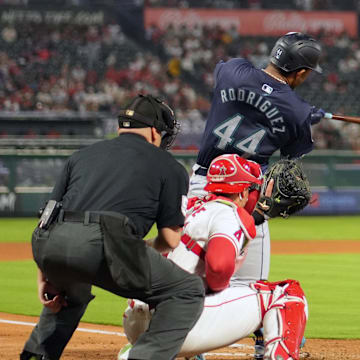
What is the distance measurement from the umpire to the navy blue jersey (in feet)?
4.64

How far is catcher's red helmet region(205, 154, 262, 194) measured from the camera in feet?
15.7

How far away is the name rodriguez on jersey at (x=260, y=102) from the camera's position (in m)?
5.86

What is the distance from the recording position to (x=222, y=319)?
15.0ft

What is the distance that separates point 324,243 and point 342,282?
5249 mm

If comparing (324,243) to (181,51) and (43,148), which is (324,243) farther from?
(181,51)

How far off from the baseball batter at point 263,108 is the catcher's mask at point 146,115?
1.34 metres

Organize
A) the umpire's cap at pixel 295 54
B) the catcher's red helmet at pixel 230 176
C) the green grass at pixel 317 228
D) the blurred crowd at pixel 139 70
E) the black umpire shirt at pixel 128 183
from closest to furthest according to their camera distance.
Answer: the black umpire shirt at pixel 128 183, the catcher's red helmet at pixel 230 176, the umpire's cap at pixel 295 54, the green grass at pixel 317 228, the blurred crowd at pixel 139 70

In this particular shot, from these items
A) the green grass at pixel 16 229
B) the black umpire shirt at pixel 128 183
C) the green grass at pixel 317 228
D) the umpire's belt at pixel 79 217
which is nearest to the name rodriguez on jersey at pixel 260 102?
the black umpire shirt at pixel 128 183

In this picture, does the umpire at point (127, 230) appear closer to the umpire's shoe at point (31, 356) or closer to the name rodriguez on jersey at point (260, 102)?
the umpire's shoe at point (31, 356)

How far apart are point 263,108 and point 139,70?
24639 millimetres

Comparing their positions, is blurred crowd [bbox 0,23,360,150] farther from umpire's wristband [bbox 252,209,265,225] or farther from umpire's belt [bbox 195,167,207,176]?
umpire's wristband [bbox 252,209,265,225]

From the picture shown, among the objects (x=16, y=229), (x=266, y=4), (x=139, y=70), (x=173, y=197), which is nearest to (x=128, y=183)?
(x=173, y=197)

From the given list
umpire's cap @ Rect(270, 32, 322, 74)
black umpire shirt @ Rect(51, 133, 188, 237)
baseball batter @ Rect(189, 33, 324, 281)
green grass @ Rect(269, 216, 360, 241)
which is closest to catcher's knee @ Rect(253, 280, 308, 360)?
black umpire shirt @ Rect(51, 133, 188, 237)

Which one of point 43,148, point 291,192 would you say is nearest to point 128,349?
point 291,192
